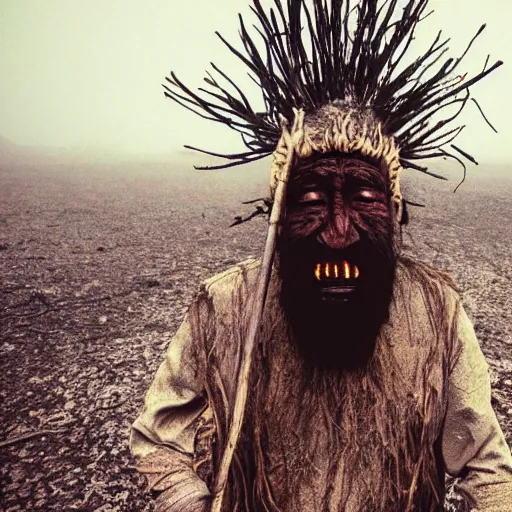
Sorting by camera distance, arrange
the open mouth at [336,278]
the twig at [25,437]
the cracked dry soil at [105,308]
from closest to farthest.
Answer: the open mouth at [336,278] < the cracked dry soil at [105,308] < the twig at [25,437]

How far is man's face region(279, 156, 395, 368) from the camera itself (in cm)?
116

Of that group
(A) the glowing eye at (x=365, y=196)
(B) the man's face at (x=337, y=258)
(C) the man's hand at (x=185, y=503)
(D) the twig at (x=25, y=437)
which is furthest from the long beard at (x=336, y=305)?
(D) the twig at (x=25, y=437)

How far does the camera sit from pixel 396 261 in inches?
52.7

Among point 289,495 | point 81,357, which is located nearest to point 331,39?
point 289,495

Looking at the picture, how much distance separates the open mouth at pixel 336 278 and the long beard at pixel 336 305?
0.01 meters

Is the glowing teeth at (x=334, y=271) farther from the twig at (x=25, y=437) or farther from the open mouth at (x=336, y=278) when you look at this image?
the twig at (x=25, y=437)

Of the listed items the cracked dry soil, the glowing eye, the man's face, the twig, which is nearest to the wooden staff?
the man's face

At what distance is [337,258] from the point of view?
115cm

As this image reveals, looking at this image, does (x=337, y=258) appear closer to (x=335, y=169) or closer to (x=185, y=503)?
(x=335, y=169)

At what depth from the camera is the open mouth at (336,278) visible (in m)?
1.14

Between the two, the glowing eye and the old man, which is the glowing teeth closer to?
the old man

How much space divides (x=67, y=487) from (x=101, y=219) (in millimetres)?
6416

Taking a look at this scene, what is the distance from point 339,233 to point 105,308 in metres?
3.61

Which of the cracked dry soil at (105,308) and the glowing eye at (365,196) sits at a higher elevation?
the glowing eye at (365,196)
